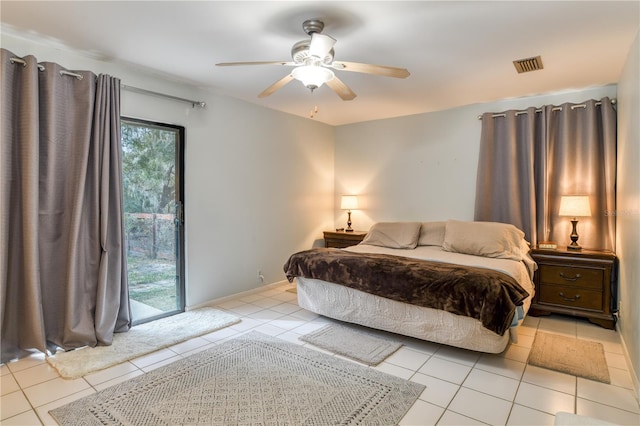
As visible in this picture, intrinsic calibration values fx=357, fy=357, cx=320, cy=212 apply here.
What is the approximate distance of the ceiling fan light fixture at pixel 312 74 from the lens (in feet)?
7.72

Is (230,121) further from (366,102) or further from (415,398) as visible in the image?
(415,398)

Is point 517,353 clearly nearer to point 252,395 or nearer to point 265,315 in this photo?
point 252,395

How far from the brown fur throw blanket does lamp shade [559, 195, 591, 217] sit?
4.39 ft

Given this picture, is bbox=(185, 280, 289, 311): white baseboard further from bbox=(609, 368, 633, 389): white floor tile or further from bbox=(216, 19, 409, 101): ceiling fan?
bbox=(609, 368, 633, 389): white floor tile

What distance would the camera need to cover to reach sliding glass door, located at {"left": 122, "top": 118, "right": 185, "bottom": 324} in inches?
132

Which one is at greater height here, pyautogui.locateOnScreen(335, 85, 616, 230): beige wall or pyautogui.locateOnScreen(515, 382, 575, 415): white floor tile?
pyautogui.locateOnScreen(335, 85, 616, 230): beige wall

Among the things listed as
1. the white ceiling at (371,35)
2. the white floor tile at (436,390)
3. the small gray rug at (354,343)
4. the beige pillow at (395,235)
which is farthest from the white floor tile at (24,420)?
the beige pillow at (395,235)

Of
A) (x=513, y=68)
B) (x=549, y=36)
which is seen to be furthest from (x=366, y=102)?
(x=549, y=36)

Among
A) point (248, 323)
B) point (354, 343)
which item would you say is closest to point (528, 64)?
point (354, 343)

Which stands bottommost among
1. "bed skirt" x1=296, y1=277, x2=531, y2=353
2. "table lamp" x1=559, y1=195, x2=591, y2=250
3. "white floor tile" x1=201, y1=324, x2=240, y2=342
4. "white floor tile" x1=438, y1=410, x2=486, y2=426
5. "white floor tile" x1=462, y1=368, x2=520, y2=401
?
"white floor tile" x1=438, y1=410, x2=486, y2=426

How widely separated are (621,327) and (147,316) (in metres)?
4.29

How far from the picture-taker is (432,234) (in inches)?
171

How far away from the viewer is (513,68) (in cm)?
317

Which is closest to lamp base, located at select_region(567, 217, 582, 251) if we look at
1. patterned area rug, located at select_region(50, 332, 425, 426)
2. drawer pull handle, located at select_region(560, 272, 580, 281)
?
drawer pull handle, located at select_region(560, 272, 580, 281)
